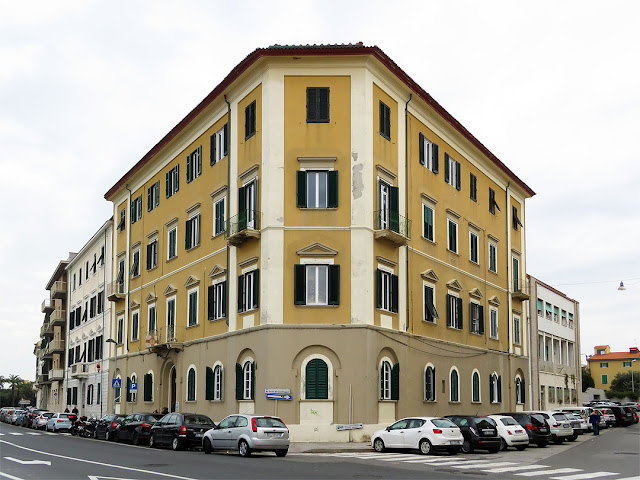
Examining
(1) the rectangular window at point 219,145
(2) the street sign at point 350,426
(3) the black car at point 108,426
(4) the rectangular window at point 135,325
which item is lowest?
(3) the black car at point 108,426

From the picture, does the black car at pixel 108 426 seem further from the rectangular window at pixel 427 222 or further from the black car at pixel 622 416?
the black car at pixel 622 416

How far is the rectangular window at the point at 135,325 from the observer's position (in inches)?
1912

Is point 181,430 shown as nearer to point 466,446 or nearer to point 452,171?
point 466,446

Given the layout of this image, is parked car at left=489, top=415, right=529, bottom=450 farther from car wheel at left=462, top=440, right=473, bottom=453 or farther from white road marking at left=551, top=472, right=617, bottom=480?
white road marking at left=551, top=472, right=617, bottom=480

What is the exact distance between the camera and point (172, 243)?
4400cm

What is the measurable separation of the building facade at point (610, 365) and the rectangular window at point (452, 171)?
113844mm

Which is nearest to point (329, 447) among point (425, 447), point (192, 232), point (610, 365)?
point (425, 447)

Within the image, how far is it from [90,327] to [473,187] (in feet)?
114

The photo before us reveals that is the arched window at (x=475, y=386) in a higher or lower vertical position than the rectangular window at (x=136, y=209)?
lower

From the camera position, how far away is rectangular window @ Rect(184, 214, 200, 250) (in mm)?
40438

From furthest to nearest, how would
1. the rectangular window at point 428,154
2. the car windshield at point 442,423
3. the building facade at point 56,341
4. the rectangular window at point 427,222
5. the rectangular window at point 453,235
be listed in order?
the building facade at point 56,341
the rectangular window at point 453,235
the rectangular window at point 428,154
the rectangular window at point 427,222
the car windshield at point 442,423

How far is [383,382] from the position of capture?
110ft

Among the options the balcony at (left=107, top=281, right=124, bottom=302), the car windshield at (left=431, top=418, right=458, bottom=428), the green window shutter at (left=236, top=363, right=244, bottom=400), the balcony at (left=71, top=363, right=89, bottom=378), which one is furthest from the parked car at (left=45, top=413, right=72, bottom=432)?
the car windshield at (left=431, top=418, right=458, bottom=428)

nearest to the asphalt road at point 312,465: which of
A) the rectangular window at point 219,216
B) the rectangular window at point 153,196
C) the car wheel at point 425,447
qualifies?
the car wheel at point 425,447
